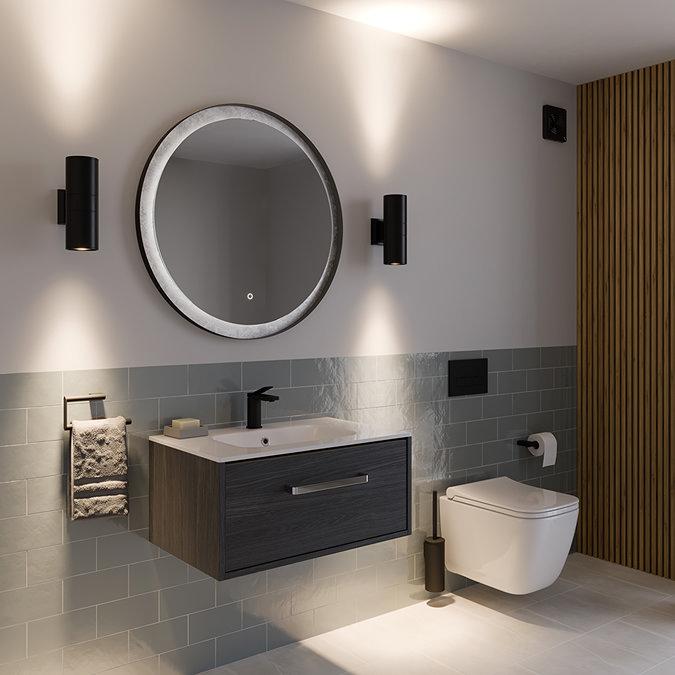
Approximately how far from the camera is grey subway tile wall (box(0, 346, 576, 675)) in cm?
233

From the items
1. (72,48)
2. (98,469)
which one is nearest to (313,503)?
(98,469)

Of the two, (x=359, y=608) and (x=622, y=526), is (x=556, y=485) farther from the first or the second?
(x=359, y=608)

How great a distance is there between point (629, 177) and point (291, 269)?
6.35 feet

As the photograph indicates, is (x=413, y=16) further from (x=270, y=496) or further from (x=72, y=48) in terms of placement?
(x=270, y=496)

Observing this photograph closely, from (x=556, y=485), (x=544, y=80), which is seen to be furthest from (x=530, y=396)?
(x=544, y=80)

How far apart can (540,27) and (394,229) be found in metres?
1.10

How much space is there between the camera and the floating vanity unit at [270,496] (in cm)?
223

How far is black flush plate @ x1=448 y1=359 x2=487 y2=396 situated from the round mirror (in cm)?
84

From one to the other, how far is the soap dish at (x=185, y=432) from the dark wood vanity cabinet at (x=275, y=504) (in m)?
0.06

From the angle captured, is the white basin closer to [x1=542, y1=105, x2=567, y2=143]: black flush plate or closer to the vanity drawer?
the vanity drawer

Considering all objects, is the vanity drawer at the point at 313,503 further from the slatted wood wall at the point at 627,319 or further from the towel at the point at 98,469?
the slatted wood wall at the point at 627,319

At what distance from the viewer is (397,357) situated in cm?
323

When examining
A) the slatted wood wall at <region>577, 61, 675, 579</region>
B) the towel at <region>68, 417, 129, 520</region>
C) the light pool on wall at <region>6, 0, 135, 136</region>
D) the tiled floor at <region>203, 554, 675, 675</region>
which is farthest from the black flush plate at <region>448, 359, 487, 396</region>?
the light pool on wall at <region>6, 0, 135, 136</region>

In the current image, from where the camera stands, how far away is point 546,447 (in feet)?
12.0
